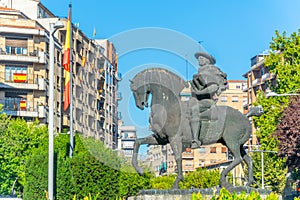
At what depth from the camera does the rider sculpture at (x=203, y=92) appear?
60.3ft

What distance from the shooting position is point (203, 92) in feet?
60.6

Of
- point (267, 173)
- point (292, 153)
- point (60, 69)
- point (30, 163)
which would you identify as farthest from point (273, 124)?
point (60, 69)

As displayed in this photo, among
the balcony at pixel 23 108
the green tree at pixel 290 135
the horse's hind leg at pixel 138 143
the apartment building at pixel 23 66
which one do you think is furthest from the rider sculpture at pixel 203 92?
the apartment building at pixel 23 66

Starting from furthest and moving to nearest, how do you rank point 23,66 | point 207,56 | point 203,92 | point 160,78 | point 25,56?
point 23,66 → point 25,56 → point 207,56 → point 203,92 → point 160,78

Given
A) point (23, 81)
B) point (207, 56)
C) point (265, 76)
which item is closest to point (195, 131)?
point (207, 56)

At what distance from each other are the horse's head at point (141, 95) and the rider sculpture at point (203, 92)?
1.43 m

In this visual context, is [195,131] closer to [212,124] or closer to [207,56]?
[212,124]

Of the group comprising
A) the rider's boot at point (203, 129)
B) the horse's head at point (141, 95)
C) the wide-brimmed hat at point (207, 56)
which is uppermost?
the wide-brimmed hat at point (207, 56)

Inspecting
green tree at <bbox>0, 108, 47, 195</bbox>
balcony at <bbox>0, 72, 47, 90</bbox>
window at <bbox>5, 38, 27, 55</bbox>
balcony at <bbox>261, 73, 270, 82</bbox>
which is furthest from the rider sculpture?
balcony at <bbox>261, 73, 270, 82</bbox>

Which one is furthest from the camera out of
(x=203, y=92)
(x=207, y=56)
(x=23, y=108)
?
(x=23, y=108)

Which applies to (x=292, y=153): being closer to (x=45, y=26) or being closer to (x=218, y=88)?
(x=218, y=88)

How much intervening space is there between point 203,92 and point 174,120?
1007 mm

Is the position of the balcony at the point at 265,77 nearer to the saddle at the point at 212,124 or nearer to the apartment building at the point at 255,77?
the apartment building at the point at 255,77

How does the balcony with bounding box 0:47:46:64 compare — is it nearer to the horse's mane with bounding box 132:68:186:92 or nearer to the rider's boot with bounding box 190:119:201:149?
the rider's boot with bounding box 190:119:201:149
